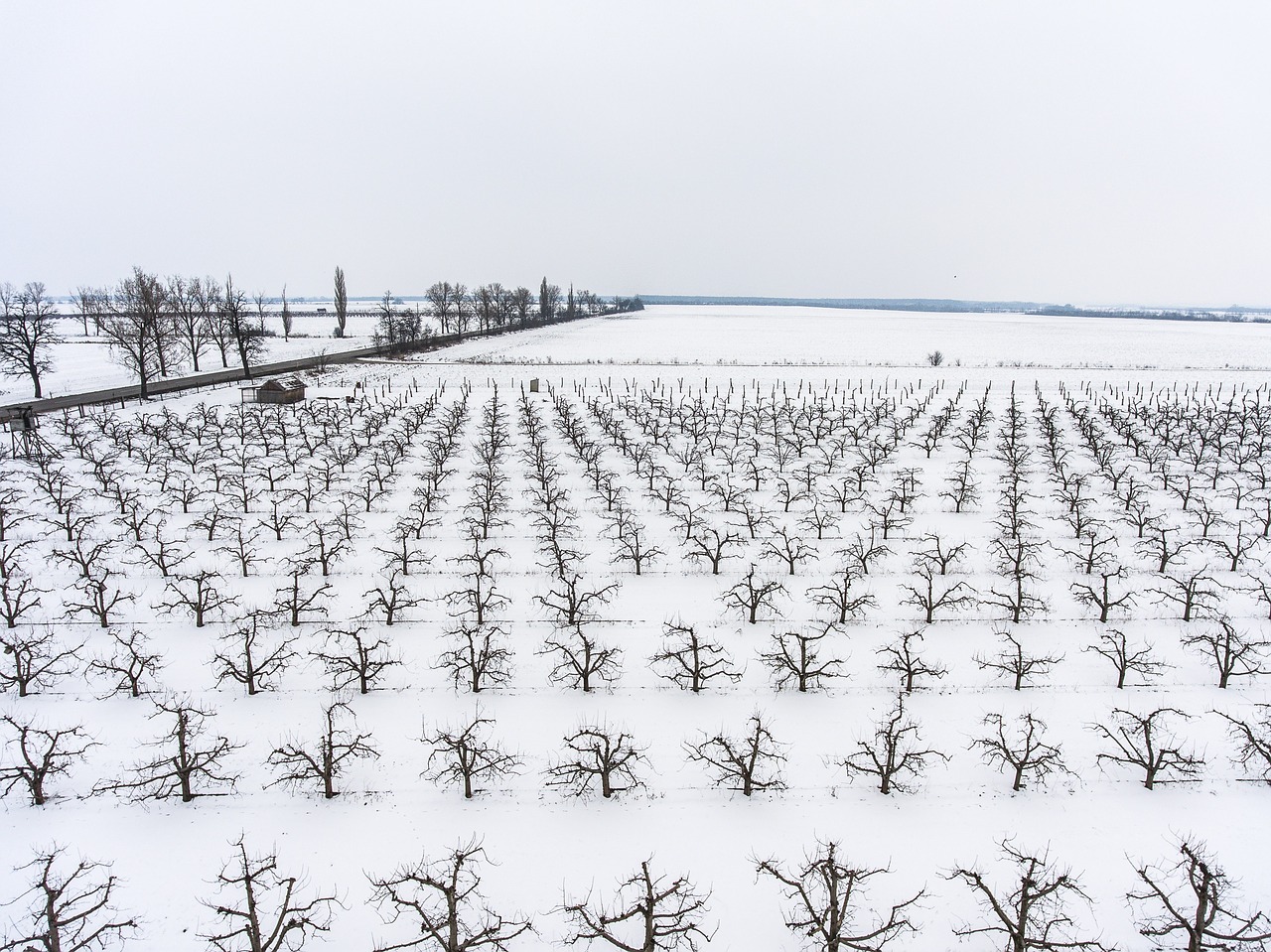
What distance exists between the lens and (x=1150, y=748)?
12.1 m

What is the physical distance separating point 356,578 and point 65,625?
282 inches

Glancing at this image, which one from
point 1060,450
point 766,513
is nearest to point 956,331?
point 1060,450

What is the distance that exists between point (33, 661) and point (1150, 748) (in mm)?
23981

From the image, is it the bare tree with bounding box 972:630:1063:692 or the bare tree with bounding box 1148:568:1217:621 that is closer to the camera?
the bare tree with bounding box 972:630:1063:692

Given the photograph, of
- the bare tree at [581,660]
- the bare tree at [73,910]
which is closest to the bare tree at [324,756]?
the bare tree at [73,910]

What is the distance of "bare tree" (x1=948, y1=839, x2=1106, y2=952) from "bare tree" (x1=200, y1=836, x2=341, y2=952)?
9.36m

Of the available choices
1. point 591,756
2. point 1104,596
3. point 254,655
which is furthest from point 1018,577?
point 254,655

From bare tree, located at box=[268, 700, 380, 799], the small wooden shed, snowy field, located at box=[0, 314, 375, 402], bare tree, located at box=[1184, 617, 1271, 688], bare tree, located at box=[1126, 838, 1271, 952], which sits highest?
snowy field, located at box=[0, 314, 375, 402]

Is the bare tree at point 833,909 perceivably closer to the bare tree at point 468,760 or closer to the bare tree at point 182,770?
the bare tree at point 468,760

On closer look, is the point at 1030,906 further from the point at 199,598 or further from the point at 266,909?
the point at 199,598

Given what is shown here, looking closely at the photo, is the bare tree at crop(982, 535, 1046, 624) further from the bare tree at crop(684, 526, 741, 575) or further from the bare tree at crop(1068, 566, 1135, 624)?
the bare tree at crop(684, 526, 741, 575)

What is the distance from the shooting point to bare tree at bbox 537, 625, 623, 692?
50.8 ft

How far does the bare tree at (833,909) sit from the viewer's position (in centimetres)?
906

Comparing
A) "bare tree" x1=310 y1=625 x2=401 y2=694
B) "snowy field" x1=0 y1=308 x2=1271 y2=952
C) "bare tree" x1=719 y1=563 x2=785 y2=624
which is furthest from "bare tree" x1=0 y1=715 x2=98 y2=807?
"bare tree" x1=719 y1=563 x2=785 y2=624
